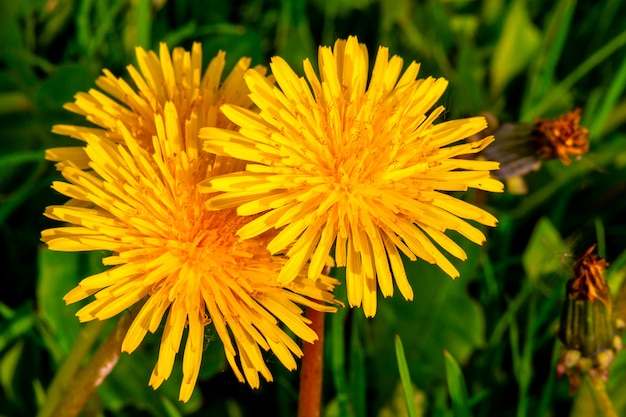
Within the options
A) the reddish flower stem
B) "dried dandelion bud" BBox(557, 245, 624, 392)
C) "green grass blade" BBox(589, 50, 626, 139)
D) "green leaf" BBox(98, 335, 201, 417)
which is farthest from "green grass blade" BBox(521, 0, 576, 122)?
"green leaf" BBox(98, 335, 201, 417)

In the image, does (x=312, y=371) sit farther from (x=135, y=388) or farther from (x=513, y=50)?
(x=513, y=50)

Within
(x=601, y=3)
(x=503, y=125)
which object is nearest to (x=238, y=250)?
(x=503, y=125)

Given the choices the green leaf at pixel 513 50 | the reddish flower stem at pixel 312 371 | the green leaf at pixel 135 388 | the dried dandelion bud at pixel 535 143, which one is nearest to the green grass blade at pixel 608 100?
the green leaf at pixel 513 50

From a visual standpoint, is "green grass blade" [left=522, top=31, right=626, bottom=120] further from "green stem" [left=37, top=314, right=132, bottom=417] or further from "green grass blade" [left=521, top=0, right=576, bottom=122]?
"green stem" [left=37, top=314, right=132, bottom=417]

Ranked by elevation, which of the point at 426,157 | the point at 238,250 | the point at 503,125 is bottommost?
the point at 238,250

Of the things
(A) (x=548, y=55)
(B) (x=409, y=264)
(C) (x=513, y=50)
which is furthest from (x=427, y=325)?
(C) (x=513, y=50)

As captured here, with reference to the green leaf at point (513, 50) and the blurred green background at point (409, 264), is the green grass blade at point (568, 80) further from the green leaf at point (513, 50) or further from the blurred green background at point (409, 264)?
the green leaf at point (513, 50)

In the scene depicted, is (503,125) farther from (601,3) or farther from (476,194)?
(601,3)
